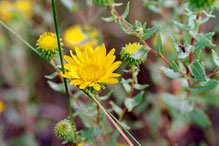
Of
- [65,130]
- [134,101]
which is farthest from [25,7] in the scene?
[65,130]

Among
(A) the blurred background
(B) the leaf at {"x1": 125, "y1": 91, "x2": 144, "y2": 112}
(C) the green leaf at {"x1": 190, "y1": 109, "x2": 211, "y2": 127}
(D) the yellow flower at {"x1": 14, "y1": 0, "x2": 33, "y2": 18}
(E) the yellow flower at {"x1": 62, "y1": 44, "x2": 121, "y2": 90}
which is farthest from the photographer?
(D) the yellow flower at {"x1": 14, "y1": 0, "x2": 33, "y2": 18}

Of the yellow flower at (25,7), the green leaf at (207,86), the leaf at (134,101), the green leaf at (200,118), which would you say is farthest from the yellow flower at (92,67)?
the yellow flower at (25,7)

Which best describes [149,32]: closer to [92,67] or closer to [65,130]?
[92,67]

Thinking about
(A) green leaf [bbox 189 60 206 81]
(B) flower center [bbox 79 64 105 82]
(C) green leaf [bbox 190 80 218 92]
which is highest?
(B) flower center [bbox 79 64 105 82]

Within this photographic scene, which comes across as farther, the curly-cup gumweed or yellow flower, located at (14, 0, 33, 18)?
yellow flower, located at (14, 0, 33, 18)

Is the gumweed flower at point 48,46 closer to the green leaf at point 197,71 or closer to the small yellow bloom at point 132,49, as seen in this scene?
the small yellow bloom at point 132,49

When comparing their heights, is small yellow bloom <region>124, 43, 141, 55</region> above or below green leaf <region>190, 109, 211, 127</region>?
above

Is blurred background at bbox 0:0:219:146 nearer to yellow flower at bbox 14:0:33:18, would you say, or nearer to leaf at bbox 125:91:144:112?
yellow flower at bbox 14:0:33:18

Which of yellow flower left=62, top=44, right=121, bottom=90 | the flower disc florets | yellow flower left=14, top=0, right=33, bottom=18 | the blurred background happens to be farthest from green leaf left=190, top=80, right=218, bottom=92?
yellow flower left=14, top=0, right=33, bottom=18

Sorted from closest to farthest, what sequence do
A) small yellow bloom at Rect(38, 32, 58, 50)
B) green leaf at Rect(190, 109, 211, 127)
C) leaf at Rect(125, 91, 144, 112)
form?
small yellow bloom at Rect(38, 32, 58, 50) → leaf at Rect(125, 91, 144, 112) → green leaf at Rect(190, 109, 211, 127)

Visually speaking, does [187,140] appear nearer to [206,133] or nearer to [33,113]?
[206,133]
